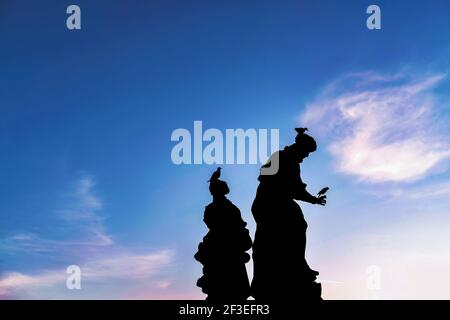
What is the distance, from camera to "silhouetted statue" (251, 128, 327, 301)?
9.98m

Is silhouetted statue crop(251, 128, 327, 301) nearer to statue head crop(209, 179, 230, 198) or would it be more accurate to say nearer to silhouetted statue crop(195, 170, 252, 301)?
silhouetted statue crop(195, 170, 252, 301)

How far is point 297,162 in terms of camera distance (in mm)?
10297

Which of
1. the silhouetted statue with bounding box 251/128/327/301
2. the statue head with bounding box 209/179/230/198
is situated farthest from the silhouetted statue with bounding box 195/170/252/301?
the silhouetted statue with bounding box 251/128/327/301

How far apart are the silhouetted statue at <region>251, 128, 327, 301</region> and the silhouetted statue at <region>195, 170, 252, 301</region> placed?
4.28ft

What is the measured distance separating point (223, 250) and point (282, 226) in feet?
6.68

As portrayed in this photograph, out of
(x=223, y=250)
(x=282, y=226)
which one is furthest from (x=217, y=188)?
(x=282, y=226)

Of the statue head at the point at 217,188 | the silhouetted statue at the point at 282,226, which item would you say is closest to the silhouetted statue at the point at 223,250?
the statue head at the point at 217,188

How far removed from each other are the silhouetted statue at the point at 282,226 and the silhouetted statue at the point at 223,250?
4.28 ft
